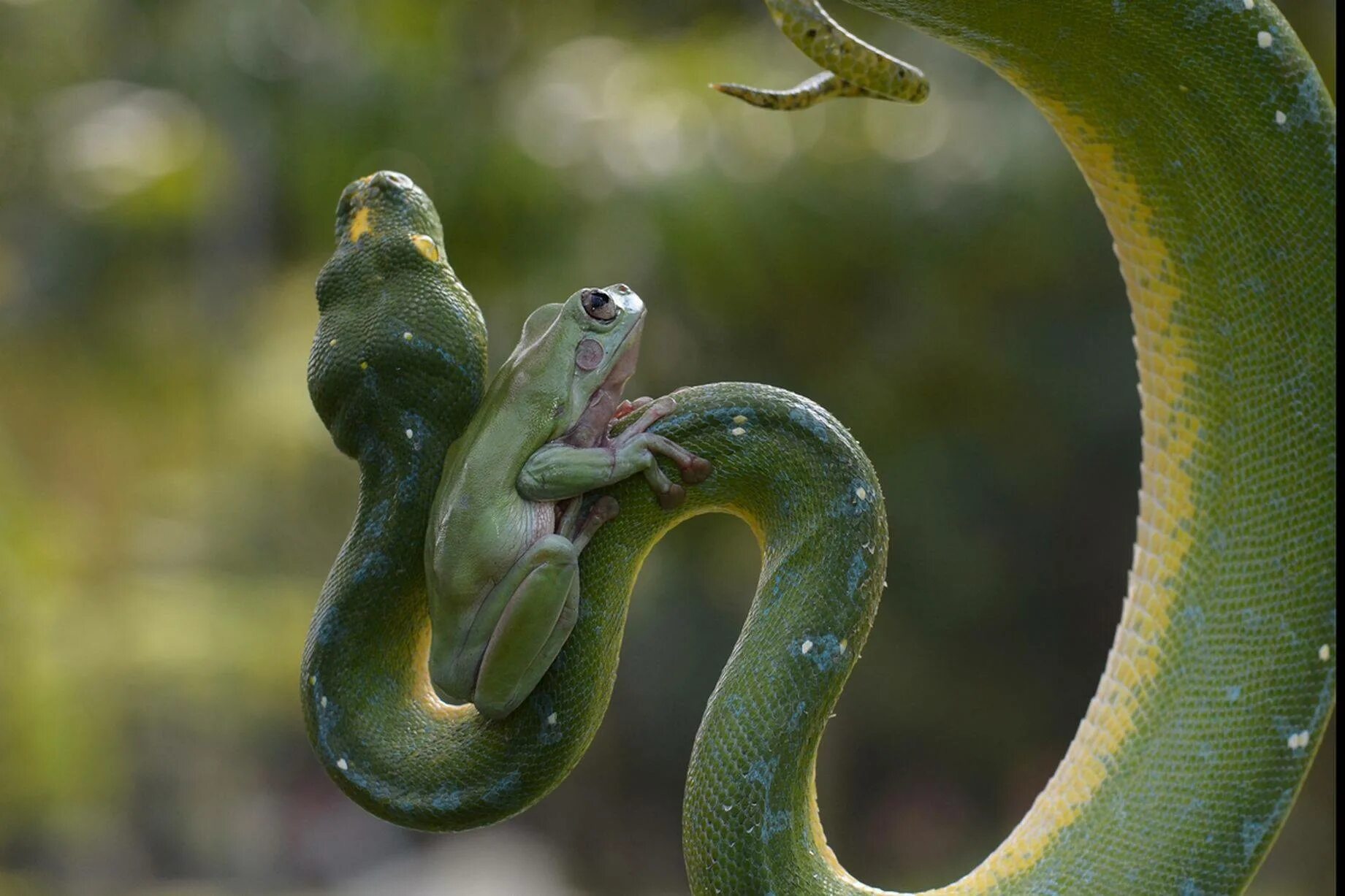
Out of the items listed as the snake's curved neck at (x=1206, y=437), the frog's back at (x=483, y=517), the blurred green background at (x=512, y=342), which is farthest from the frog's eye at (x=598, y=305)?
the blurred green background at (x=512, y=342)

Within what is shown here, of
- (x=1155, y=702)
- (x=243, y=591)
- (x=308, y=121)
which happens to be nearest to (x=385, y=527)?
(x=1155, y=702)

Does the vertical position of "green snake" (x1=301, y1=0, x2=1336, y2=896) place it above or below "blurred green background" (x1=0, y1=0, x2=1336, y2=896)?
above

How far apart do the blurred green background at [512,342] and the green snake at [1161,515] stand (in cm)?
422

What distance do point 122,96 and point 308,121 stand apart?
156 cm

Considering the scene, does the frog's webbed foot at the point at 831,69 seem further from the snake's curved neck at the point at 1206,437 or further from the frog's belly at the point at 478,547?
the frog's belly at the point at 478,547

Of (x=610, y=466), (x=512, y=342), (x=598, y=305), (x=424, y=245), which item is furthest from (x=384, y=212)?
(x=512, y=342)

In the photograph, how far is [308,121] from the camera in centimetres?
601

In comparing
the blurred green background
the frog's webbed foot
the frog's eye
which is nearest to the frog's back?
the frog's eye

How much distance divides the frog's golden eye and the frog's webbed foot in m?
0.28

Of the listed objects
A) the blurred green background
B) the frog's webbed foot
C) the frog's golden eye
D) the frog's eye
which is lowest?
the blurred green background

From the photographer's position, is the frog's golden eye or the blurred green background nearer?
the frog's golden eye

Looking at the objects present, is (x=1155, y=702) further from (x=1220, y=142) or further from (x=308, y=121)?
(x=308, y=121)

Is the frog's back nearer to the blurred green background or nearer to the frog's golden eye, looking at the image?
the frog's golden eye

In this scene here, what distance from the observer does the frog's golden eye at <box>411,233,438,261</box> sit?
3.46ft
